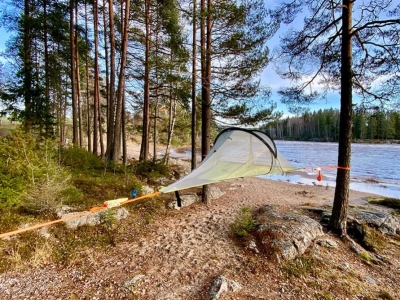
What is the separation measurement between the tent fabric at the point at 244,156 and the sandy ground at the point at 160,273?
1.38 metres

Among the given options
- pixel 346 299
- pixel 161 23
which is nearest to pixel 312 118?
pixel 161 23

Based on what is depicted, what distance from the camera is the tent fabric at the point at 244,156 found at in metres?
4.18

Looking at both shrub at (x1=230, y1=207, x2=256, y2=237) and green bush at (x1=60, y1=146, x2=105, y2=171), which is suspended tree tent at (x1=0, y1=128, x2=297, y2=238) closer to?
shrub at (x1=230, y1=207, x2=256, y2=237)

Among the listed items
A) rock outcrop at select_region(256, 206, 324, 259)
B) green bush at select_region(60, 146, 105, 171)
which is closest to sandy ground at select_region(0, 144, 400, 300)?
rock outcrop at select_region(256, 206, 324, 259)

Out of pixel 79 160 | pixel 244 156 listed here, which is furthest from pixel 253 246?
pixel 79 160

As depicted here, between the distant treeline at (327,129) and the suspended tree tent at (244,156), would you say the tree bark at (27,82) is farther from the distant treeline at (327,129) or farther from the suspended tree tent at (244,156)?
the distant treeline at (327,129)

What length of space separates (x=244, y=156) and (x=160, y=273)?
2.69 metres

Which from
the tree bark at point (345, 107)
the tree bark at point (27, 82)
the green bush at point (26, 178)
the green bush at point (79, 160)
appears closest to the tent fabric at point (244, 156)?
the tree bark at point (345, 107)

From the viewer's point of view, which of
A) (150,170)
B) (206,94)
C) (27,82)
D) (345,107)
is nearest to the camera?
(345,107)

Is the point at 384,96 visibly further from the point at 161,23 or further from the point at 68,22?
the point at 68,22

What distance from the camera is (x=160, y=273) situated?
3.04 m

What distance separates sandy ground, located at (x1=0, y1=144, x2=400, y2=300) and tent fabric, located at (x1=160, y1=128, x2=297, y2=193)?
1383 millimetres

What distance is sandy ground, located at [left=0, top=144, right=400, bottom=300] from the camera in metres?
2.62

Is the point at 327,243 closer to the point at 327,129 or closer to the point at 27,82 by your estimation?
the point at 27,82
